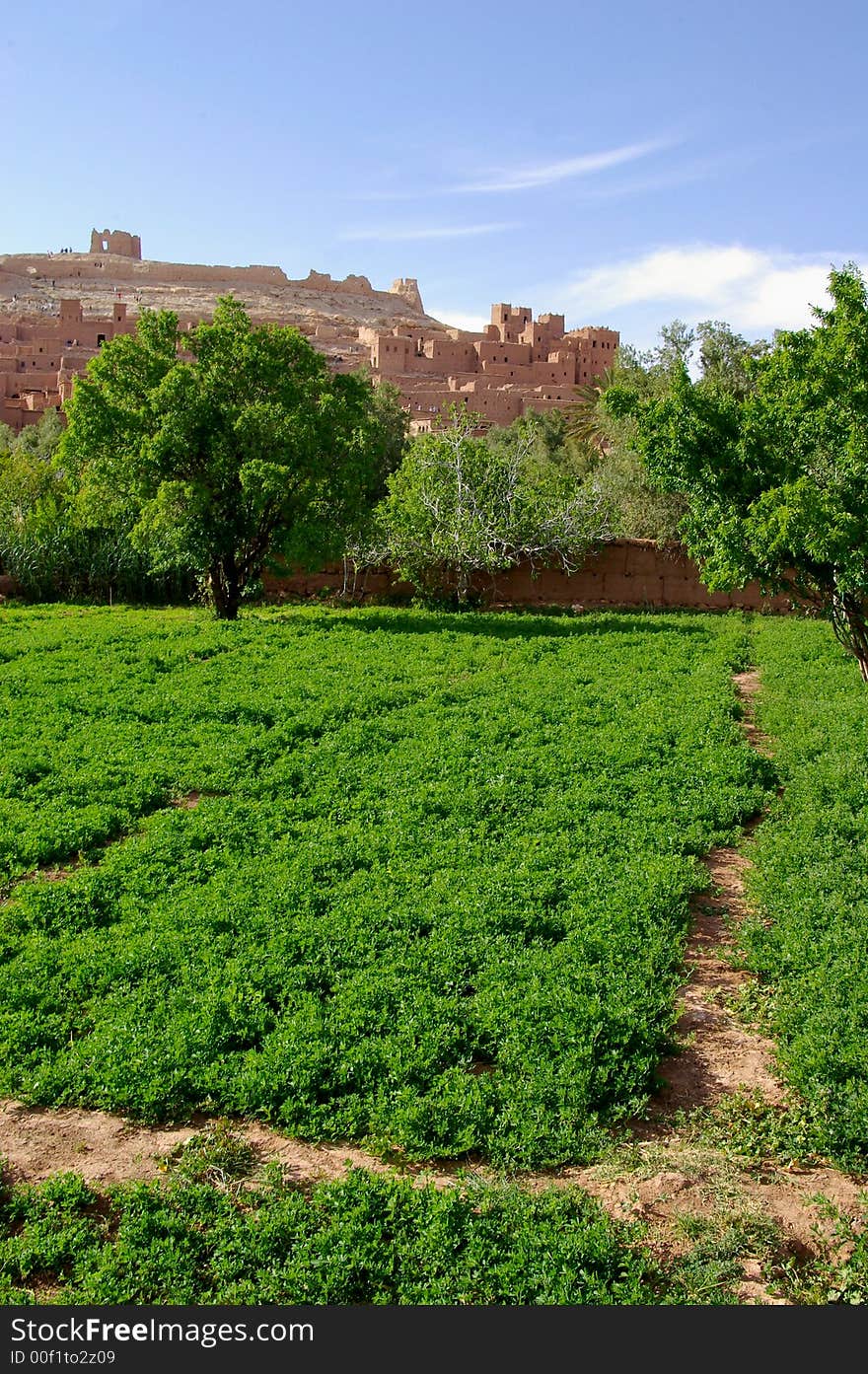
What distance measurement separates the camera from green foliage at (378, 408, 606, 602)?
79.7 ft

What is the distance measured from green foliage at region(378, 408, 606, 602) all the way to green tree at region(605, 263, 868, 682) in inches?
304

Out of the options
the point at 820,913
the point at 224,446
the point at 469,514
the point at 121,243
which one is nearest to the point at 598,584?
the point at 469,514

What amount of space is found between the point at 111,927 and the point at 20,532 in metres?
21.7

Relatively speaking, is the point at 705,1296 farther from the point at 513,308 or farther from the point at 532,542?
the point at 513,308

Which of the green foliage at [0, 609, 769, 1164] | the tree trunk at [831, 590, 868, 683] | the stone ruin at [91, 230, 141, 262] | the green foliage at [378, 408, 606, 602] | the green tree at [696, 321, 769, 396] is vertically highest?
the stone ruin at [91, 230, 141, 262]

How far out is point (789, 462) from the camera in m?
15.7

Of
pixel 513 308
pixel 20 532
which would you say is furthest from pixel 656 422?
pixel 513 308

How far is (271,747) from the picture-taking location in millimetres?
11977

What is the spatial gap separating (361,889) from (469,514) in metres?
17.3

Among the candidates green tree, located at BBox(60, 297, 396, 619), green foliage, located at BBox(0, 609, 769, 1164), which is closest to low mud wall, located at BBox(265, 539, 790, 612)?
green tree, located at BBox(60, 297, 396, 619)

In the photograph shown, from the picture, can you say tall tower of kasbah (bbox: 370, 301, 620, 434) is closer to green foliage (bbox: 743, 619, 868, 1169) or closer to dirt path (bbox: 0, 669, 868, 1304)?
green foliage (bbox: 743, 619, 868, 1169)

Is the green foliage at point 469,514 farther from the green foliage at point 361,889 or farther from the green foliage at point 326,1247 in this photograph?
the green foliage at point 326,1247

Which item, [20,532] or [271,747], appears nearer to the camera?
[271,747]

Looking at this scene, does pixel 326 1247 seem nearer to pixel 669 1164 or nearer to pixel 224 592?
pixel 669 1164
